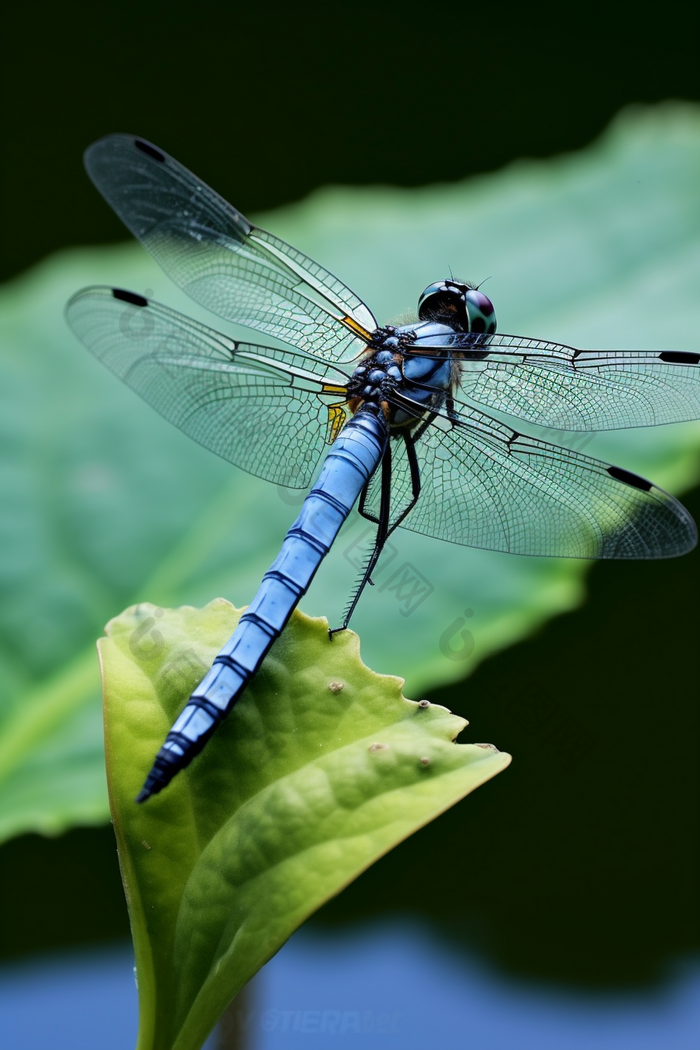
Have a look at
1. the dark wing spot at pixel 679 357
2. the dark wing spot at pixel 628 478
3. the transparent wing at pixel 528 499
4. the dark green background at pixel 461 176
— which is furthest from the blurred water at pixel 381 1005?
the dark wing spot at pixel 679 357

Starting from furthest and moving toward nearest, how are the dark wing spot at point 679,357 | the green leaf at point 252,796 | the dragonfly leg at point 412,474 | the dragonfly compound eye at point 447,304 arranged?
the dragonfly compound eye at point 447,304 < the dragonfly leg at point 412,474 < the dark wing spot at point 679,357 < the green leaf at point 252,796

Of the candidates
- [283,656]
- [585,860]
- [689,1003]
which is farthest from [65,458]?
[689,1003]

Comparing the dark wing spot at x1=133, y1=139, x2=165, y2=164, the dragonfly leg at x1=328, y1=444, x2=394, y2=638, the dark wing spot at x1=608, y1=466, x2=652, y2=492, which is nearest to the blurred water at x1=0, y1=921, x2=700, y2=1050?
the dragonfly leg at x1=328, y1=444, x2=394, y2=638

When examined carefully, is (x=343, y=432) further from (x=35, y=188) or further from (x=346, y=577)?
(x=35, y=188)

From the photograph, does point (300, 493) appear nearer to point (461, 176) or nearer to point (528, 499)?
point (528, 499)

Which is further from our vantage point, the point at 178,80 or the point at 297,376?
the point at 178,80

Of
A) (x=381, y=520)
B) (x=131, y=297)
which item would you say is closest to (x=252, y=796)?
(x=381, y=520)

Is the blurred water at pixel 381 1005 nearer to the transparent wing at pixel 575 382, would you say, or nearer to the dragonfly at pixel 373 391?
the dragonfly at pixel 373 391
